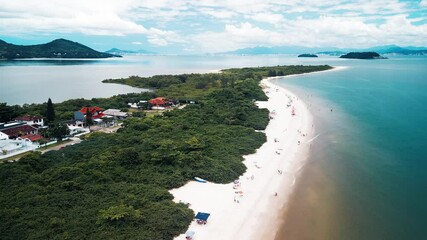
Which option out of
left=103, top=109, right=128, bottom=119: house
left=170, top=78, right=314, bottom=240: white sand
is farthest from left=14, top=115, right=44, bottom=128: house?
left=170, top=78, right=314, bottom=240: white sand

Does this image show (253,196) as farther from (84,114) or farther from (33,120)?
(33,120)

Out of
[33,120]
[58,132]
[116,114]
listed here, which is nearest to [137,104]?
[116,114]

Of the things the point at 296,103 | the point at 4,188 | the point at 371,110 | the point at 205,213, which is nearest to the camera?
the point at 205,213

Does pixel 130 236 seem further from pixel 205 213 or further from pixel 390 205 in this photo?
pixel 390 205

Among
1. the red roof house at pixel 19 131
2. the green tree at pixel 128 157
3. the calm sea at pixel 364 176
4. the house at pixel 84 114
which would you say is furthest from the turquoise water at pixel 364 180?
the red roof house at pixel 19 131

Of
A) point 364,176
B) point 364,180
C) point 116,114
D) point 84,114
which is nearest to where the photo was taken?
point 364,180

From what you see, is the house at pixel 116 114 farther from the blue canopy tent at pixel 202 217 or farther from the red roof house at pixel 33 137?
the blue canopy tent at pixel 202 217

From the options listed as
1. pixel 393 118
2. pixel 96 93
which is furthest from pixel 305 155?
pixel 96 93

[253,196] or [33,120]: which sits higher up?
[33,120]
